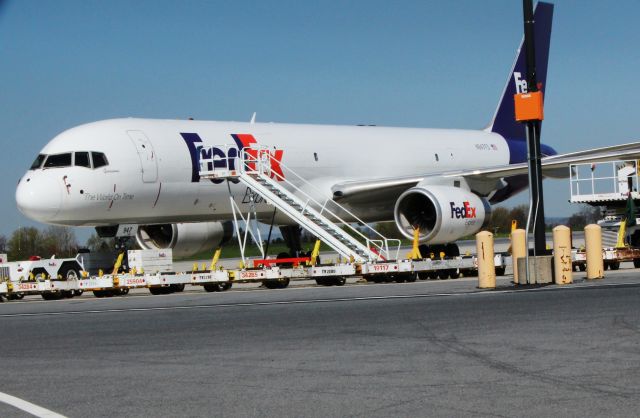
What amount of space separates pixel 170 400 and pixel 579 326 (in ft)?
15.9

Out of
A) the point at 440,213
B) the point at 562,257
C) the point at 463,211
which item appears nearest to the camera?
the point at 562,257

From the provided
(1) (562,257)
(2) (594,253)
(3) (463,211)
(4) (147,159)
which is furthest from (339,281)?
(1) (562,257)

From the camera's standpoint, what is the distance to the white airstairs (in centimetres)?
2175

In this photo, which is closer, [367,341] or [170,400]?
[170,400]

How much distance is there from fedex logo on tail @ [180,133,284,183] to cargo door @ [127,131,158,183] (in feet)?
3.29

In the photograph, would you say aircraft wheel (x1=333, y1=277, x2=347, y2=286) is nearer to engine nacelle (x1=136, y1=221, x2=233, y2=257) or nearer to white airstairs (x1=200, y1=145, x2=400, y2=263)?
white airstairs (x1=200, y1=145, x2=400, y2=263)

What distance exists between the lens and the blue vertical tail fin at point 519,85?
32.8 metres

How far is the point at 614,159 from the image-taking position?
2388 centimetres

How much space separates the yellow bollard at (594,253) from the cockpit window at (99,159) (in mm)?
9540

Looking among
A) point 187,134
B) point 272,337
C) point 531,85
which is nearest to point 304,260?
point 187,134

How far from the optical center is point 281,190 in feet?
75.4

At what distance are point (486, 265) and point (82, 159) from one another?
345 inches

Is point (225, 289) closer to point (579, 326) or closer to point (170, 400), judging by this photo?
point (579, 326)

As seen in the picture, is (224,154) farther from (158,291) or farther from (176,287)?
(158,291)
